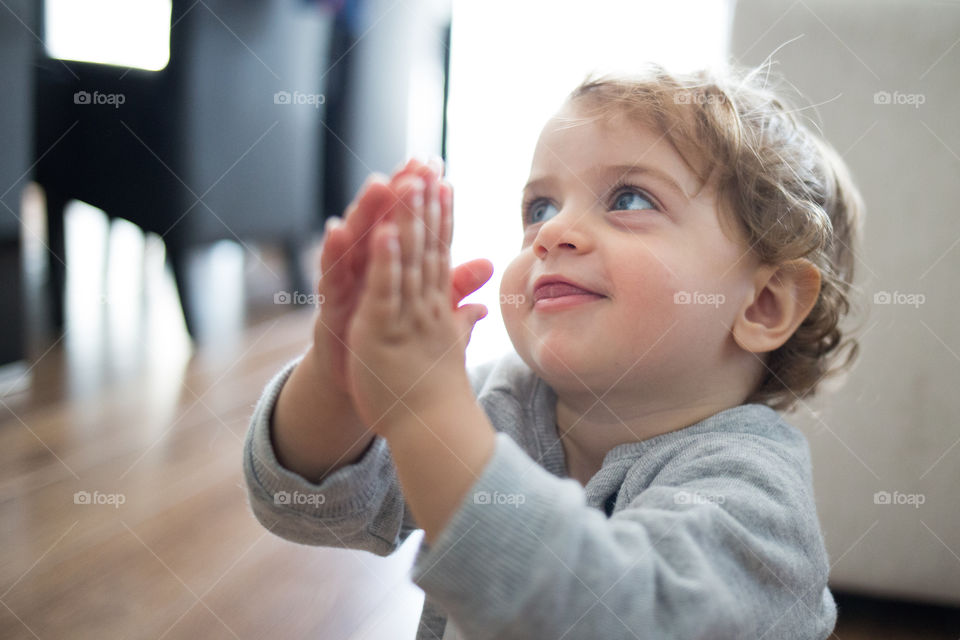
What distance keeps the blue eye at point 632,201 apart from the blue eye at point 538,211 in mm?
75

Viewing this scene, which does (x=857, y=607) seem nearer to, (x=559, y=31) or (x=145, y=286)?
(x=559, y=31)

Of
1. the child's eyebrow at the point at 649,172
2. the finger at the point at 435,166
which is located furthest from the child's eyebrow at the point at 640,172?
the finger at the point at 435,166

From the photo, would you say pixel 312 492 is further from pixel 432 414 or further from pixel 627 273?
pixel 627 273

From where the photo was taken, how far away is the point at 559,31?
2.17m

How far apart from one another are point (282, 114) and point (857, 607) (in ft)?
5.78

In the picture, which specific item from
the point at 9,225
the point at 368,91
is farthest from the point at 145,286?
the point at 9,225

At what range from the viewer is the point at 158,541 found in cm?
95
